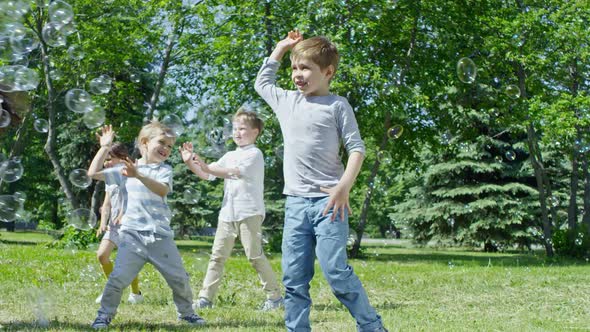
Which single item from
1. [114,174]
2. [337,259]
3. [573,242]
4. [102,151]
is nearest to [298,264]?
[337,259]

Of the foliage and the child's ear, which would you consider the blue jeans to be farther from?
the foliage

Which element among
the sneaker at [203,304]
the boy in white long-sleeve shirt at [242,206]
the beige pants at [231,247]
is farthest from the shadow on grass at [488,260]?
the sneaker at [203,304]

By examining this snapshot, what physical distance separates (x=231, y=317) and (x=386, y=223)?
58.4 meters

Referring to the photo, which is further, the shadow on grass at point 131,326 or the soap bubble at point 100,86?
the soap bubble at point 100,86

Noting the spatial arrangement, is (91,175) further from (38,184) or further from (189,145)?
(38,184)

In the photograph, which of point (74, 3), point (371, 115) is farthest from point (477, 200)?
Answer: point (74, 3)

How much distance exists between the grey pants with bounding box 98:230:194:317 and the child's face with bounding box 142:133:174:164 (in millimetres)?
532

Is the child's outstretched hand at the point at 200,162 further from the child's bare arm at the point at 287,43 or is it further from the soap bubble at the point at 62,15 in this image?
the soap bubble at the point at 62,15

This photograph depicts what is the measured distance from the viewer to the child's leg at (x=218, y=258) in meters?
6.22

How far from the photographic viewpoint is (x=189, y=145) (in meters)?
5.05

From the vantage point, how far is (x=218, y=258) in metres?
6.25

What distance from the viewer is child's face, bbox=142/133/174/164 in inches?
199

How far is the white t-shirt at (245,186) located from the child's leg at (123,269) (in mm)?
1353

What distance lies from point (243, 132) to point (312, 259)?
2317 mm
